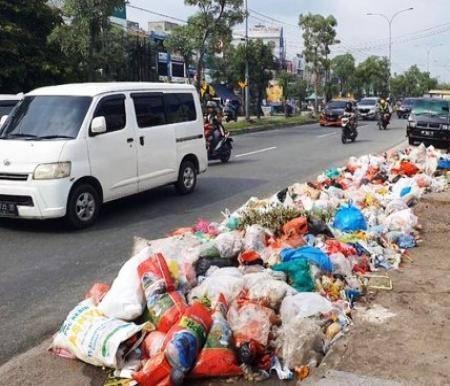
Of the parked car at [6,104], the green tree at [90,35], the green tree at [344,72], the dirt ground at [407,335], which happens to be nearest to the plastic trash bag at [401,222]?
the dirt ground at [407,335]

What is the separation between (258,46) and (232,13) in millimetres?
8684

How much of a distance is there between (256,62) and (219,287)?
33.7 meters

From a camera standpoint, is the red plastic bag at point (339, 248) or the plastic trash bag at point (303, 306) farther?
the red plastic bag at point (339, 248)

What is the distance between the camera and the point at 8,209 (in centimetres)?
749

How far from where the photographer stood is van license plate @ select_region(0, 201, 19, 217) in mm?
7469

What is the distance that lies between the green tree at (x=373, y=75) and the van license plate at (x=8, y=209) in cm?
7227

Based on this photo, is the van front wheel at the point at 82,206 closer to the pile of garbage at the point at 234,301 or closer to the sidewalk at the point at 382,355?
the pile of garbage at the point at 234,301

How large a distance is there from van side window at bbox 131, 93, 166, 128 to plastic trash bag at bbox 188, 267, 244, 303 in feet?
15.1

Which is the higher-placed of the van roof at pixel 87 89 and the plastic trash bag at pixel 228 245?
the van roof at pixel 87 89

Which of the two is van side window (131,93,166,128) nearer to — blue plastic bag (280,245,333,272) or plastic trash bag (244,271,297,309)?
blue plastic bag (280,245,333,272)

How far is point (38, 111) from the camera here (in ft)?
26.7

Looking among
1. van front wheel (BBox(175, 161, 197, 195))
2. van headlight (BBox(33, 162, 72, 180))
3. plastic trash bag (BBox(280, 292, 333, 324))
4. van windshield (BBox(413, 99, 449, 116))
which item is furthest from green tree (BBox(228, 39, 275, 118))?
plastic trash bag (BBox(280, 292, 333, 324))

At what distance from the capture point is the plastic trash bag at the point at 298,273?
4840 millimetres

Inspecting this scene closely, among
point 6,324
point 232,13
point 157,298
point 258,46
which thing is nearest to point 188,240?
point 157,298
